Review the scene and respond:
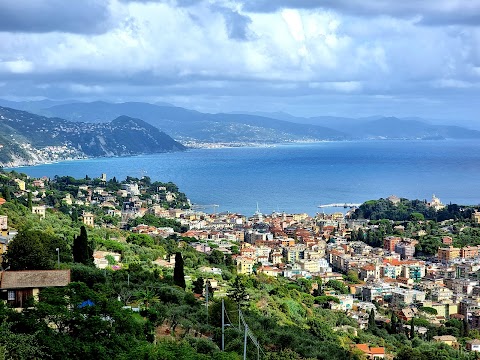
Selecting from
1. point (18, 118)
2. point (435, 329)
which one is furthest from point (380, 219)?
point (18, 118)

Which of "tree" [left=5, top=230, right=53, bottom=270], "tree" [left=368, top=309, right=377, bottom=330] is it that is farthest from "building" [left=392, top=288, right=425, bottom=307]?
"tree" [left=5, top=230, right=53, bottom=270]

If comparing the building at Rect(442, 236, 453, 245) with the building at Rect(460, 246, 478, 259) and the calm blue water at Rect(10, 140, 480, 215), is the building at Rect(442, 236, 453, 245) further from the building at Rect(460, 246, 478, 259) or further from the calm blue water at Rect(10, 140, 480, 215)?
the calm blue water at Rect(10, 140, 480, 215)

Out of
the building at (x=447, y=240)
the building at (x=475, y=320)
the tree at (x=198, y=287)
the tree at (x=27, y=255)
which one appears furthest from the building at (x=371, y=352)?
the building at (x=447, y=240)

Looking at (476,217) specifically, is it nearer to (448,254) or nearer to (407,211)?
(407,211)

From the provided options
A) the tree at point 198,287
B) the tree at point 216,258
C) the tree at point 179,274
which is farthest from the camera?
the tree at point 216,258

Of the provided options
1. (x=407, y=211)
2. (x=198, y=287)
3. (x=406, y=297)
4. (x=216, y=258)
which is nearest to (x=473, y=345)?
(x=406, y=297)

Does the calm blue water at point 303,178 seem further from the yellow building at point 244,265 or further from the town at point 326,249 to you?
the yellow building at point 244,265
